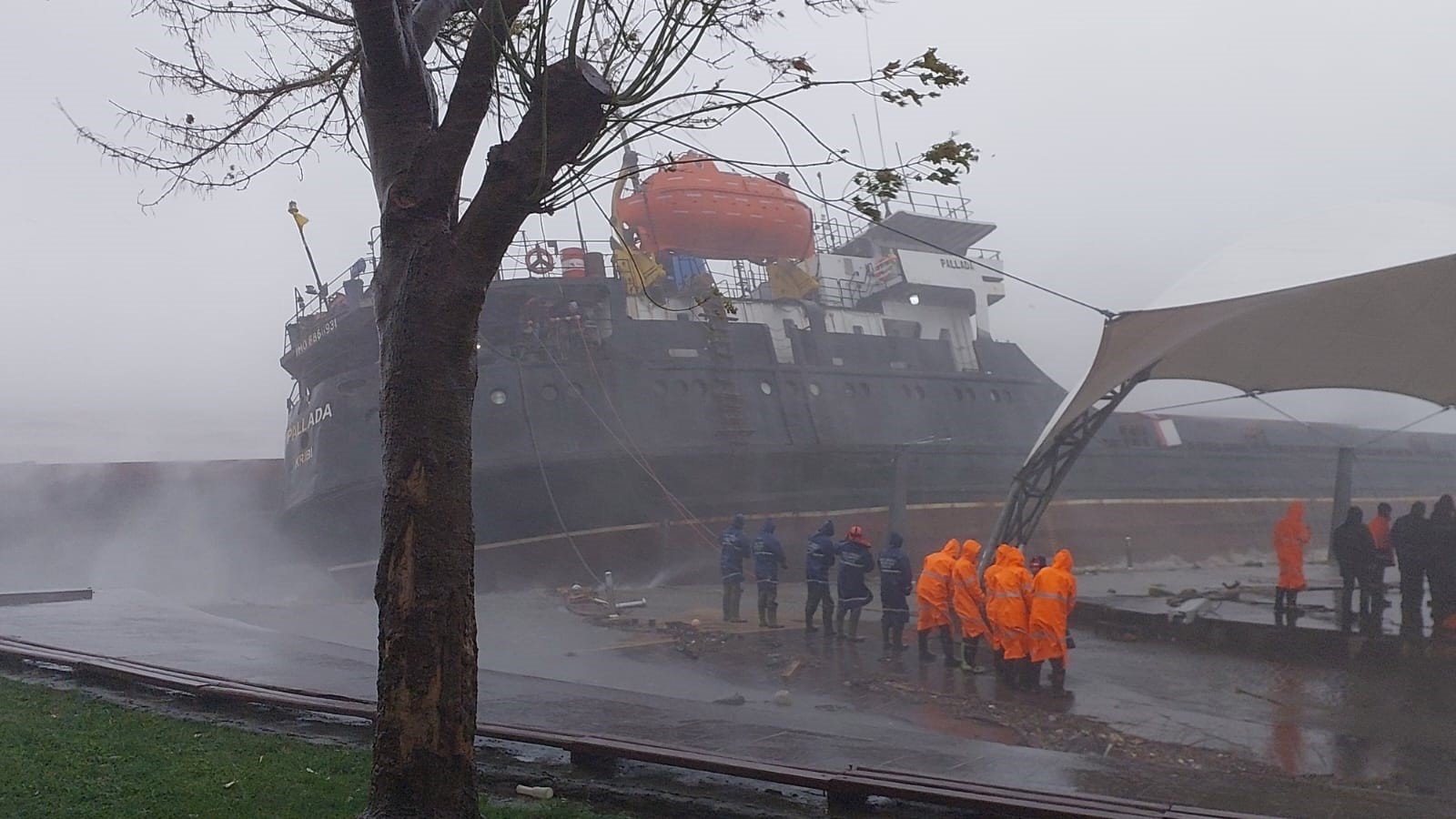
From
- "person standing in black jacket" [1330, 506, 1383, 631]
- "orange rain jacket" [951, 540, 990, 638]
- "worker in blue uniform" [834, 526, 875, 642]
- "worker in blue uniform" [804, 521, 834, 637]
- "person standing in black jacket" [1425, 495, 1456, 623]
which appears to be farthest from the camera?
"worker in blue uniform" [804, 521, 834, 637]

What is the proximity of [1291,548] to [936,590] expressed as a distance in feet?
16.5

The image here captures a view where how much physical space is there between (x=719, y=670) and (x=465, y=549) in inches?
260

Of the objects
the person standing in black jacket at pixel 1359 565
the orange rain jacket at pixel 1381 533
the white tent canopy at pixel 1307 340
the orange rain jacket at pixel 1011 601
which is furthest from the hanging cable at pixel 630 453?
the orange rain jacket at pixel 1381 533

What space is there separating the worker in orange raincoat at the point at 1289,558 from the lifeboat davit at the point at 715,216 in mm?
10537

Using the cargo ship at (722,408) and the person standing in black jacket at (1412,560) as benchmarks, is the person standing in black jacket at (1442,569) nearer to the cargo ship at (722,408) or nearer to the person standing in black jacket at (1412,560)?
the person standing in black jacket at (1412,560)

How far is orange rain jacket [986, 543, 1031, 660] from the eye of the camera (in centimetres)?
875

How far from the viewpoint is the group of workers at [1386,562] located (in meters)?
10.5

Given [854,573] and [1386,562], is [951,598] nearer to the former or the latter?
[854,573]

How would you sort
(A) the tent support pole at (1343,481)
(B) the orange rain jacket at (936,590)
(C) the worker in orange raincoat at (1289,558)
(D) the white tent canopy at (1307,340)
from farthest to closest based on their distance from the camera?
(A) the tent support pole at (1343,481)
(C) the worker in orange raincoat at (1289,558)
(D) the white tent canopy at (1307,340)
(B) the orange rain jacket at (936,590)

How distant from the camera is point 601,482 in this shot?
55.6 ft

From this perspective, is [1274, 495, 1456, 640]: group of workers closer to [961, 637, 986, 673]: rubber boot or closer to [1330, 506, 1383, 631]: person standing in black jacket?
[1330, 506, 1383, 631]: person standing in black jacket

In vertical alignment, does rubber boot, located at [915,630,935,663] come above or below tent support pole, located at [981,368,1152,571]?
below

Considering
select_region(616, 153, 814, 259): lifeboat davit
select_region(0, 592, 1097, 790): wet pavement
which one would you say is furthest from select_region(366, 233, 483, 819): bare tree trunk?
select_region(616, 153, 814, 259): lifeboat davit

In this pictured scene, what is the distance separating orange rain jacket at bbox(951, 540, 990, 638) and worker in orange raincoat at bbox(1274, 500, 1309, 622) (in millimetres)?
4416
